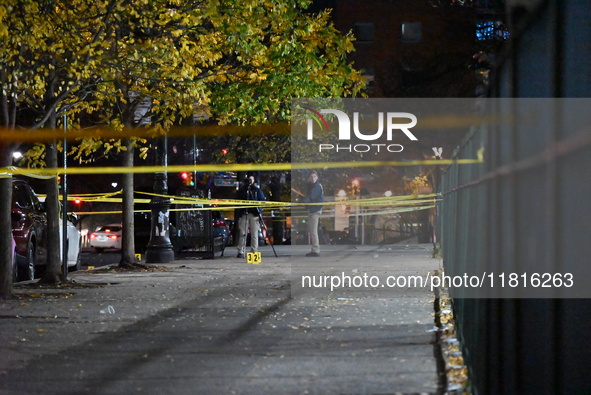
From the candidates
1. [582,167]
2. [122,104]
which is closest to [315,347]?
[582,167]

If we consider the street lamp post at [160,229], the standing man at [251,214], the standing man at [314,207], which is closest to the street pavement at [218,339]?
the street lamp post at [160,229]

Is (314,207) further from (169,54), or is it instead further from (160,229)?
(169,54)

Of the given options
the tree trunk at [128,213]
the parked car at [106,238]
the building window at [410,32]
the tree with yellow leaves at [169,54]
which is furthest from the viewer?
the building window at [410,32]

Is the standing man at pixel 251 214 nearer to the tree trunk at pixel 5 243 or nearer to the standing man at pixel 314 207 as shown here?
the standing man at pixel 314 207

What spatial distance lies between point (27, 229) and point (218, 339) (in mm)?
8476

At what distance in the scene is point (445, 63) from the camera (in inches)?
2042

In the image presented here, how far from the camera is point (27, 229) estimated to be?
16453 mm

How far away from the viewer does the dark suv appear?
1623 centimetres

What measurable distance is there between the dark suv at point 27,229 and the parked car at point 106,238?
16.9m

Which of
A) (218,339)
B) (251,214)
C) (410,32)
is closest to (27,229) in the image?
(251,214)

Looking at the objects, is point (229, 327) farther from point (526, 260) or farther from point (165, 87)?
point (165, 87)

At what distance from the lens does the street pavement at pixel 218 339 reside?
21.8 ft

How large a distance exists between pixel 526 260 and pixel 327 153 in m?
45.9

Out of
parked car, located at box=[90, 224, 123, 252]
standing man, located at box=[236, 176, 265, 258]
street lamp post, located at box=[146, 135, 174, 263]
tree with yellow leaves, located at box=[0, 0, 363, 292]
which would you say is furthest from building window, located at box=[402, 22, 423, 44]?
tree with yellow leaves, located at box=[0, 0, 363, 292]
